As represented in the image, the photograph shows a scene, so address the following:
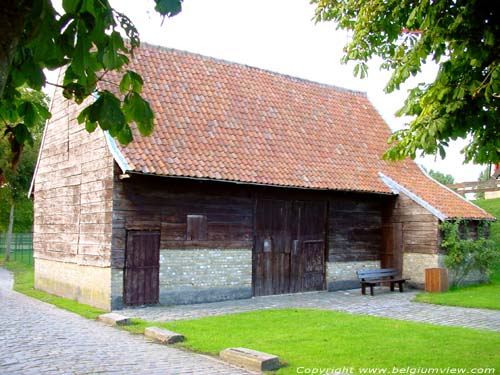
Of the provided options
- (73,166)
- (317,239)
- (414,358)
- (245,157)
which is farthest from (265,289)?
(414,358)

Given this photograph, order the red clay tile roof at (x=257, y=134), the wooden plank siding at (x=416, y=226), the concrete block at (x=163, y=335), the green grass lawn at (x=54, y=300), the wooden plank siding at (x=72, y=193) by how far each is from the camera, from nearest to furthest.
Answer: the concrete block at (x=163, y=335), the green grass lawn at (x=54, y=300), the wooden plank siding at (x=72, y=193), the red clay tile roof at (x=257, y=134), the wooden plank siding at (x=416, y=226)

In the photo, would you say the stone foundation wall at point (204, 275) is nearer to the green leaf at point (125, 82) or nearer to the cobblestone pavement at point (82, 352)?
the cobblestone pavement at point (82, 352)

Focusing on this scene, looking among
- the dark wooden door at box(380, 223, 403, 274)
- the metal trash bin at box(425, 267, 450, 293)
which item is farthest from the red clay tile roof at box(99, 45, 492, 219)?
the metal trash bin at box(425, 267, 450, 293)

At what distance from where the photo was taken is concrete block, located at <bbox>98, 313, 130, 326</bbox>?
12078 millimetres

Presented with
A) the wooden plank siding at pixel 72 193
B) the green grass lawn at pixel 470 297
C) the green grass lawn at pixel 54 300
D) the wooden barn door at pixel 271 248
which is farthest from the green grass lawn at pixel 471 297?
the wooden plank siding at pixel 72 193

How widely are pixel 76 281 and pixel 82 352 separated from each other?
7.56 metres

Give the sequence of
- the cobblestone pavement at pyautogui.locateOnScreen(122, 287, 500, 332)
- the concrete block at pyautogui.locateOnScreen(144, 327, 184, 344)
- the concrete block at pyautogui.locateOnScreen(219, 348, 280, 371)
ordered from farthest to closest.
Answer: the cobblestone pavement at pyautogui.locateOnScreen(122, 287, 500, 332)
the concrete block at pyautogui.locateOnScreen(144, 327, 184, 344)
the concrete block at pyautogui.locateOnScreen(219, 348, 280, 371)

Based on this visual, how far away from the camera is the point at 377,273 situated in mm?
18219

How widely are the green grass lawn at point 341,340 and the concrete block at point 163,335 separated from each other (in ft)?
0.68

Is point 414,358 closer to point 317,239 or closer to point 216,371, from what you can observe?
point 216,371

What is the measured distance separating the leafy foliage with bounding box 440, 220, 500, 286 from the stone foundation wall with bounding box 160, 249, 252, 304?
6.50m

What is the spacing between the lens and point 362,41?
32.2ft

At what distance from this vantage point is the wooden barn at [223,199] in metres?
14.8

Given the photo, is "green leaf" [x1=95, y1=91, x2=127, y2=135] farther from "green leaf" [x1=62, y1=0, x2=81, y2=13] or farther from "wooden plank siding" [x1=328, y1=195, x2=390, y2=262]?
"wooden plank siding" [x1=328, y1=195, x2=390, y2=262]
